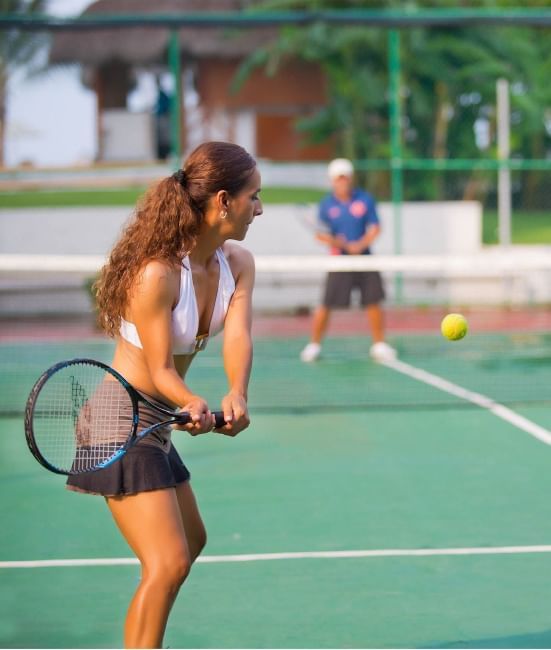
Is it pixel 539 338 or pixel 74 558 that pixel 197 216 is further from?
pixel 539 338

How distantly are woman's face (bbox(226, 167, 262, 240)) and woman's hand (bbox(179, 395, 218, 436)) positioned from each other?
20.9 inches

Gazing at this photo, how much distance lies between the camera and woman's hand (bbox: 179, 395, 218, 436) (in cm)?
340

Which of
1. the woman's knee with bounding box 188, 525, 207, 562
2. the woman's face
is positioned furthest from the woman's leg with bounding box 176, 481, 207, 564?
the woman's face

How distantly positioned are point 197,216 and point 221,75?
28043mm

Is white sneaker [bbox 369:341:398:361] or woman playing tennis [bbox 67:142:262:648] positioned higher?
woman playing tennis [bbox 67:142:262:648]

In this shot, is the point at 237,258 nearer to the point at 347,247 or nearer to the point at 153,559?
the point at 153,559

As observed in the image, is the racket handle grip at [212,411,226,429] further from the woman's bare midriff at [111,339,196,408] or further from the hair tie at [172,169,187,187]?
the hair tie at [172,169,187,187]

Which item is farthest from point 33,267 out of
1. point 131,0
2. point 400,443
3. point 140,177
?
point 131,0

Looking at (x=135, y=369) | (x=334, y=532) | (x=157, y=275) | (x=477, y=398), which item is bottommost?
(x=477, y=398)

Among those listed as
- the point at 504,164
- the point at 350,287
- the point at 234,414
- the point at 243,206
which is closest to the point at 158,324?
the point at 234,414

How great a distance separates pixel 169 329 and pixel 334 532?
2.59 meters

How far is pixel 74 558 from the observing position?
218 inches

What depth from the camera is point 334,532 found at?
232 inches

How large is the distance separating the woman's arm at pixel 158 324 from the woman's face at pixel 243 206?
0.85 feet
